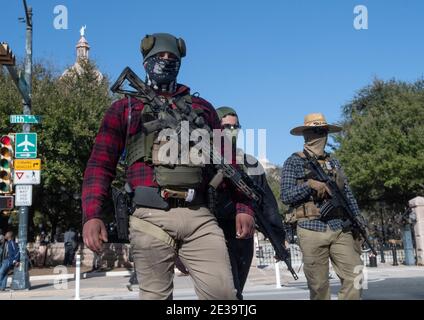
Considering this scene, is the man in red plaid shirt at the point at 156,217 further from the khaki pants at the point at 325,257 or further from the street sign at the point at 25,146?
the street sign at the point at 25,146

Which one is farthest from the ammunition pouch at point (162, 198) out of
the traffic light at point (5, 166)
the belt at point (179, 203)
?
the traffic light at point (5, 166)

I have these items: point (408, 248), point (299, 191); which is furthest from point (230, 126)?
point (408, 248)

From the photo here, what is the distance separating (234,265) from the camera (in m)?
4.91

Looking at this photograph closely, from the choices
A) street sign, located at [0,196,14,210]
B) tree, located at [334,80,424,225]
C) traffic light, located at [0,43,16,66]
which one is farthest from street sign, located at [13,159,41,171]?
tree, located at [334,80,424,225]

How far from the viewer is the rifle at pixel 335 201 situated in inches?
196

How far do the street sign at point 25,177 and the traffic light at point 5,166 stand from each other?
3.12 feet

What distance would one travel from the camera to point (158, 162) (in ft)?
10.6

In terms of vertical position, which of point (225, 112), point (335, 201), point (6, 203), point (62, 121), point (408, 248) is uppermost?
point (62, 121)

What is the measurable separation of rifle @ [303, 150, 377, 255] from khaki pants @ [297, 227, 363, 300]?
17 centimetres

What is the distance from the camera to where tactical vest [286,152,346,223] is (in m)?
5.01

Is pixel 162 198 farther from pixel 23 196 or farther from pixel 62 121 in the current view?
pixel 62 121

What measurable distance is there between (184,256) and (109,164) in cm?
73
